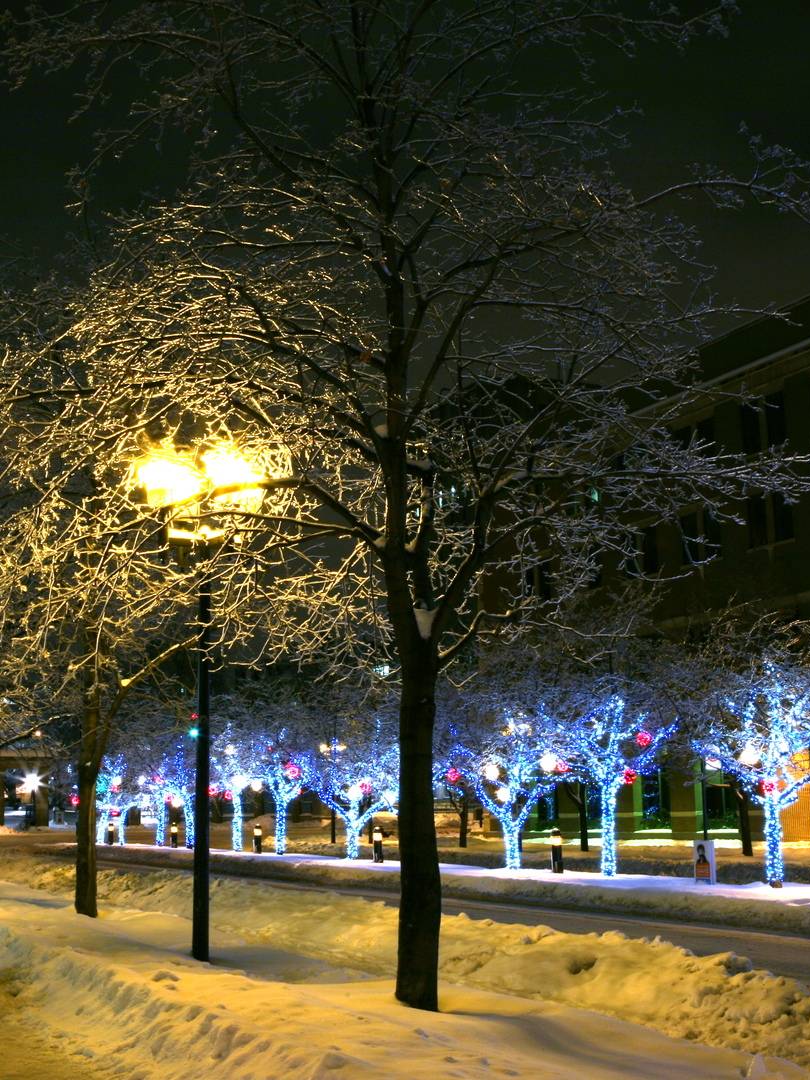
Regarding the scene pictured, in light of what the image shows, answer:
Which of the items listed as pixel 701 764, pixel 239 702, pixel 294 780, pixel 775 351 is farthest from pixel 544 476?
pixel 239 702

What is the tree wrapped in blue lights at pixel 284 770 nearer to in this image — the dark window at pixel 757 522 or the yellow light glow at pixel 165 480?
the dark window at pixel 757 522

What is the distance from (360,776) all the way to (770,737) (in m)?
20.6

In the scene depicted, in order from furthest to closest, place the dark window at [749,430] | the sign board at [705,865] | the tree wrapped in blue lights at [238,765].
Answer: the tree wrapped in blue lights at [238,765], the dark window at [749,430], the sign board at [705,865]

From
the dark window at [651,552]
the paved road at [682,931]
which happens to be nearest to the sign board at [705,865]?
the paved road at [682,931]

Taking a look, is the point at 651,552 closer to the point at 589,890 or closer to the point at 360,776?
the point at 360,776

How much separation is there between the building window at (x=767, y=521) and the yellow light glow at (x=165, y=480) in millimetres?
36147

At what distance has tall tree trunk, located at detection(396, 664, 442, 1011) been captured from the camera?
33.4ft

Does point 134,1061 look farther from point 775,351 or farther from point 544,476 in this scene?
point 775,351

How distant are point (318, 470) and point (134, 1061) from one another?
6.01 m

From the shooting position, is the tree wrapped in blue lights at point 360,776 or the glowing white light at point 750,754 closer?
the glowing white light at point 750,754

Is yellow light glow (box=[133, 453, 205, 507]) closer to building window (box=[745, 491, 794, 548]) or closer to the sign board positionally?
the sign board

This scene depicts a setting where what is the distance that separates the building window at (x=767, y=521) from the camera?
4578 centimetres

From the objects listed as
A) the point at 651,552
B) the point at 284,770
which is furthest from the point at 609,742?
the point at 284,770

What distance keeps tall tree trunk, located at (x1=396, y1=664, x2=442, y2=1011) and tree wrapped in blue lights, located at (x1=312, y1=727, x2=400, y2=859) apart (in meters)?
32.9
